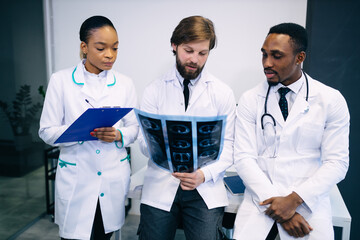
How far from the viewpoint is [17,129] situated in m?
2.72

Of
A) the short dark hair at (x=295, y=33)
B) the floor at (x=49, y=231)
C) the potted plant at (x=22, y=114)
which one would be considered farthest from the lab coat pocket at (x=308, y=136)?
the potted plant at (x=22, y=114)

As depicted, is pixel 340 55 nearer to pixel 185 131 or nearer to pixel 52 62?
pixel 185 131

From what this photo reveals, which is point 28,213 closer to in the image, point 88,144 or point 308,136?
point 88,144

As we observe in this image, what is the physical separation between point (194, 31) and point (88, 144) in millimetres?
852

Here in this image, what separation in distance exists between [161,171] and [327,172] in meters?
0.85

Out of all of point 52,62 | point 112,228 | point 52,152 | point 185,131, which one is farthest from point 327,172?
point 52,62

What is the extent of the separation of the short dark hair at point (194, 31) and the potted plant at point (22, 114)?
1.74 meters

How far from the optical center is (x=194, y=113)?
5.54 ft

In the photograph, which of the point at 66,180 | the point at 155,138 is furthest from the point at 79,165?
the point at 155,138

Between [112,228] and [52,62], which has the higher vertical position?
[52,62]

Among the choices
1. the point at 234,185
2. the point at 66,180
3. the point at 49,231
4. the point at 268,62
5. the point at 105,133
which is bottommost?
the point at 49,231

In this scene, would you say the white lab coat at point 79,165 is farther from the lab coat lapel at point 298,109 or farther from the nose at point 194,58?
the lab coat lapel at point 298,109

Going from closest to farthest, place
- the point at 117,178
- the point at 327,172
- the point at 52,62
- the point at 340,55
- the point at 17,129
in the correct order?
1. the point at 327,172
2. the point at 117,178
3. the point at 340,55
4. the point at 17,129
5. the point at 52,62

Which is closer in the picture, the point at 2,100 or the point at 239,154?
the point at 239,154
